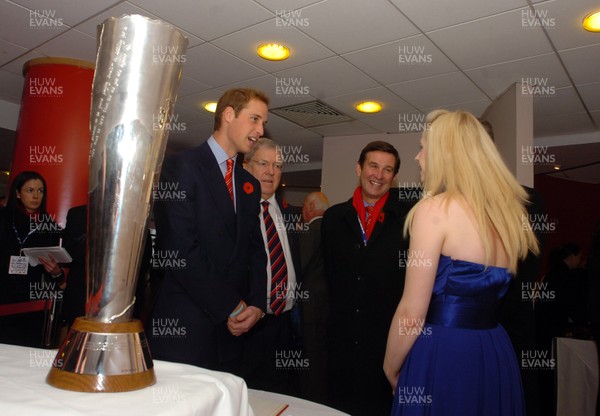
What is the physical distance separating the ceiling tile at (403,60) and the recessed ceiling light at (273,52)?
1.61ft

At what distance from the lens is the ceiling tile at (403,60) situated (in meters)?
3.48

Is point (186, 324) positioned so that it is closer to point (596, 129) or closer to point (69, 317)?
point (69, 317)

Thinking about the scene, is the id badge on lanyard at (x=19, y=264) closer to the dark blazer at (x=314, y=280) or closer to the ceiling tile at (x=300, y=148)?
the dark blazer at (x=314, y=280)

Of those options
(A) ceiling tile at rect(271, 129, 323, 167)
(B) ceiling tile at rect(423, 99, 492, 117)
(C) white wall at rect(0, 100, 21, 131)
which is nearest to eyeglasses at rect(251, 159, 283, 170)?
(B) ceiling tile at rect(423, 99, 492, 117)

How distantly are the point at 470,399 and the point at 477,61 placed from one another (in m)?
3.04

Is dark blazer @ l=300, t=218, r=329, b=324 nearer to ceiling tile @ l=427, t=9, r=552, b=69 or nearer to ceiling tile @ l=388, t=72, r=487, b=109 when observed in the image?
ceiling tile @ l=427, t=9, r=552, b=69

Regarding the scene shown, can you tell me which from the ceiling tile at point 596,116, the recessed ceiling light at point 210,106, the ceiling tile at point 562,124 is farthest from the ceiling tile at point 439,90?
the recessed ceiling light at point 210,106

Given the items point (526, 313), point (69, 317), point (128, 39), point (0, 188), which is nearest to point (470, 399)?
point (526, 313)

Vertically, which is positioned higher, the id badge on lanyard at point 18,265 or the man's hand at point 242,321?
the id badge on lanyard at point 18,265

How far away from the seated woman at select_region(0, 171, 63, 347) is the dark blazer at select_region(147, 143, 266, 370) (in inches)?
63.8

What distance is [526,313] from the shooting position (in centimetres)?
200

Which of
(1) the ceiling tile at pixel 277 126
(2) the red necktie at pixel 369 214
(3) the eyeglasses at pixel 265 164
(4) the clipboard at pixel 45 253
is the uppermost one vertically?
(1) the ceiling tile at pixel 277 126

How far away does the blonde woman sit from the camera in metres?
1.33

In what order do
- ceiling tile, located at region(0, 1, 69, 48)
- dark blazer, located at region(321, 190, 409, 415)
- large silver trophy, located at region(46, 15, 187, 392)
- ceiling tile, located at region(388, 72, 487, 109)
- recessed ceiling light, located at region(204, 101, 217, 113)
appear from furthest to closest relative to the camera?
recessed ceiling light, located at region(204, 101, 217, 113), ceiling tile, located at region(388, 72, 487, 109), ceiling tile, located at region(0, 1, 69, 48), dark blazer, located at region(321, 190, 409, 415), large silver trophy, located at region(46, 15, 187, 392)
